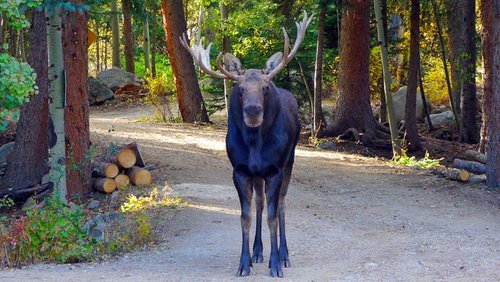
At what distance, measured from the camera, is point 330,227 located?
11648mm

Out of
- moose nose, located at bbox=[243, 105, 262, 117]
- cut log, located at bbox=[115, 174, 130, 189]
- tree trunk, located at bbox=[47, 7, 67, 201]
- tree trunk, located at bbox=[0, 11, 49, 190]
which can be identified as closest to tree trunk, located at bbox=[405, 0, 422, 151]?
cut log, located at bbox=[115, 174, 130, 189]

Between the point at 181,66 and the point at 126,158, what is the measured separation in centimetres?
992

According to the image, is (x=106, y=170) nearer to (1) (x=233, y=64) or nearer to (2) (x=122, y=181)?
(2) (x=122, y=181)

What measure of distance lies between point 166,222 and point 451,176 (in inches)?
256

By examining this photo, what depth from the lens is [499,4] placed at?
13820 mm

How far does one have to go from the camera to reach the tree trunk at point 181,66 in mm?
23734

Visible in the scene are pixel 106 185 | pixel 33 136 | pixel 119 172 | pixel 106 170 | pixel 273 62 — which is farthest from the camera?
pixel 33 136

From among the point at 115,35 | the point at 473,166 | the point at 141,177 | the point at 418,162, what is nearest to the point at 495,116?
the point at 473,166

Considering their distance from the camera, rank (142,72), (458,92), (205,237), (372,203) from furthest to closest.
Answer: (142,72) < (458,92) < (372,203) < (205,237)

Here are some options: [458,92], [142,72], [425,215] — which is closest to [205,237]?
[425,215]

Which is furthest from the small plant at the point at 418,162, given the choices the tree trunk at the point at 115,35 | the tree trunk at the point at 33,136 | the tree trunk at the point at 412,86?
the tree trunk at the point at 115,35

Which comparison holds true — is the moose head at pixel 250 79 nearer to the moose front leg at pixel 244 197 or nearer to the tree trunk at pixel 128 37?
the moose front leg at pixel 244 197

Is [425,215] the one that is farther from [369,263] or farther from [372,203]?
[369,263]

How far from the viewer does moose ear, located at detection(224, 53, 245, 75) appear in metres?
8.91
